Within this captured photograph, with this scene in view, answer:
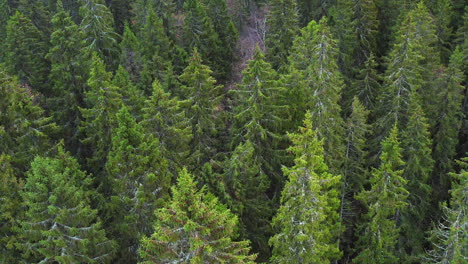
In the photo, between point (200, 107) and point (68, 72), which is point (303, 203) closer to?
point (200, 107)

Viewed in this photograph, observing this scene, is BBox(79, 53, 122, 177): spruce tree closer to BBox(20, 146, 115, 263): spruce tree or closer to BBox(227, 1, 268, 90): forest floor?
BBox(20, 146, 115, 263): spruce tree

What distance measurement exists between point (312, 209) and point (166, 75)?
1715 centimetres

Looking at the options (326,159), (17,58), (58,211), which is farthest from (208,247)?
(17,58)

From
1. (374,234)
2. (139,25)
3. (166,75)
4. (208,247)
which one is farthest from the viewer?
(139,25)

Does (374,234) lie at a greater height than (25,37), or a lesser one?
lesser

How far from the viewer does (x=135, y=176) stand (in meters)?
18.7

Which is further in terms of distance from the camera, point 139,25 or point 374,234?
point 139,25

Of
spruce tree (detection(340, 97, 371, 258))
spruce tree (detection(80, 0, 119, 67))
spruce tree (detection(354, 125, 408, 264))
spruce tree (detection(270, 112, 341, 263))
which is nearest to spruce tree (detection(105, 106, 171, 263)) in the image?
spruce tree (detection(270, 112, 341, 263))

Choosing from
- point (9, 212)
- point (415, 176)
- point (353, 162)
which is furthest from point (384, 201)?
point (9, 212)

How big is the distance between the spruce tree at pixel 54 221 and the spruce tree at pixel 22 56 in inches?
600

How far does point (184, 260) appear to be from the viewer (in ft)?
46.2

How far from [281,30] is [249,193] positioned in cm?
1584

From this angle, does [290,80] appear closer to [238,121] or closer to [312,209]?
[238,121]

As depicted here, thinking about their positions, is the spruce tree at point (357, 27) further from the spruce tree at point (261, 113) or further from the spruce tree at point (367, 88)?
the spruce tree at point (261, 113)
